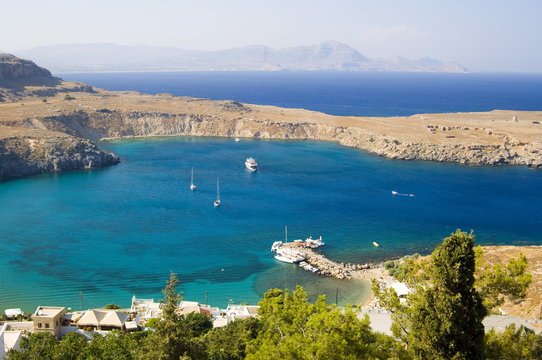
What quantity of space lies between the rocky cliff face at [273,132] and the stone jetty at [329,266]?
183 feet

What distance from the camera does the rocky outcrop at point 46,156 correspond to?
260 feet

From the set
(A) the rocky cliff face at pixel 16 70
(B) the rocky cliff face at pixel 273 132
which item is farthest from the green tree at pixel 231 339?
(A) the rocky cliff face at pixel 16 70

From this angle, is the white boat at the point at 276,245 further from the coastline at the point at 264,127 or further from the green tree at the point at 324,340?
the coastline at the point at 264,127

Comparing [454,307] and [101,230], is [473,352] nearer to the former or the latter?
[454,307]

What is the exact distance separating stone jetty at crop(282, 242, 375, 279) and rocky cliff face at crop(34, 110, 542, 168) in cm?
5582

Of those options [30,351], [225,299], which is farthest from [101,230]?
[30,351]

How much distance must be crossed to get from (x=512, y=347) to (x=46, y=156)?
8338 centimetres

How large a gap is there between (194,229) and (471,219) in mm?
35318

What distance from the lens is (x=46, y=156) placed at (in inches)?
3302

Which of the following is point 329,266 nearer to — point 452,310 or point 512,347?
point 512,347

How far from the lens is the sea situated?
1688 inches

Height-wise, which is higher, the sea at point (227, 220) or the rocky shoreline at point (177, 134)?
the rocky shoreline at point (177, 134)

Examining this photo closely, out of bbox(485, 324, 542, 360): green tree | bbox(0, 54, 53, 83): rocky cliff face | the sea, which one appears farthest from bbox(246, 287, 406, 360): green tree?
bbox(0, 54, 53, 83): rocky cliff face

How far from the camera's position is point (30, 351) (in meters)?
25.3
